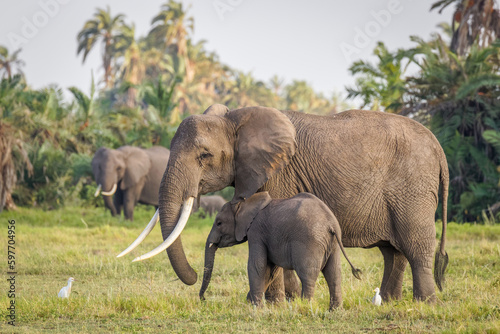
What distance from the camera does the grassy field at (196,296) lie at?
6285 millimetres

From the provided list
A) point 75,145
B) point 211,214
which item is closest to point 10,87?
point 75,145

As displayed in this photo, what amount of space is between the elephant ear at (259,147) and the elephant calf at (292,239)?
17cm

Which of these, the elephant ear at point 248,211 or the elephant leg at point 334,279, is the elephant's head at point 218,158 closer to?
the elephant ear at point 248,211

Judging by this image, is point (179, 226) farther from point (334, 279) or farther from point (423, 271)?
point (423, 271)

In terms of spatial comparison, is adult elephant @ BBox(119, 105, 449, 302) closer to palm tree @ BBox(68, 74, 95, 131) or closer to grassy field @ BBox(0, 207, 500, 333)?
grassy field @ BBox(0, 207, 500, 333)

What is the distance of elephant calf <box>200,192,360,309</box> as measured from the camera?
677cm

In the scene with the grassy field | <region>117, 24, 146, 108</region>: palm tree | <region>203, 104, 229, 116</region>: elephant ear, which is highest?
<region>117, 24, 146, 108</region>: palm tree

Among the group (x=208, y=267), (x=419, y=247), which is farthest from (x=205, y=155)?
(x=419, y=247)

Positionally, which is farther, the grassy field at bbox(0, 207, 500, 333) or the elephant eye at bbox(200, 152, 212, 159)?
the elephant eye at bbox(200, 152, 212, 159)

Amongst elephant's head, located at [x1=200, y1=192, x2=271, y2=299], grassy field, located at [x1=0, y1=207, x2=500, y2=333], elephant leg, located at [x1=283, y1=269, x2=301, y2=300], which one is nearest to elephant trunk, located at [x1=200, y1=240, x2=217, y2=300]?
elephant's head, located at [x1=200, y1=192, x2=271, y2=299]

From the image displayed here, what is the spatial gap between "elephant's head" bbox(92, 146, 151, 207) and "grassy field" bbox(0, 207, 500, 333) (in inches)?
160

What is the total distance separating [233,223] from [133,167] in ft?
37.5

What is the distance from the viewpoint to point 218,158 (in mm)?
7215

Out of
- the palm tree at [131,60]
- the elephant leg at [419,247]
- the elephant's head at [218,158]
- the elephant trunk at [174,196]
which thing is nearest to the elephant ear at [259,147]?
the elephant's head at [218,158]
